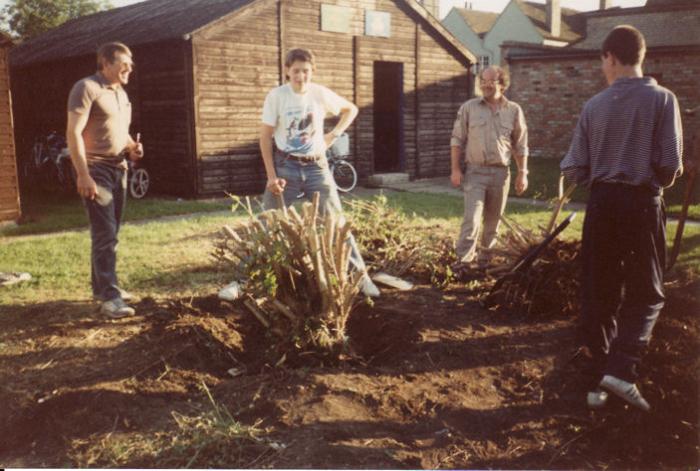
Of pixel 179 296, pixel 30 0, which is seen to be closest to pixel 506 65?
pixel 30 0

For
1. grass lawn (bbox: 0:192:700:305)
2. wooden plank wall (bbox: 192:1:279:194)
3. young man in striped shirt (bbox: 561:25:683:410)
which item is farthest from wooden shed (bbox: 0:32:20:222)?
young man in striped shirt (bbox: 561:25:683:410)

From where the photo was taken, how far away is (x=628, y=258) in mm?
3742

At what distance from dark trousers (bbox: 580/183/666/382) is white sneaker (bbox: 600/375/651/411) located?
0.04m

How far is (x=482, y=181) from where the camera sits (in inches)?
237

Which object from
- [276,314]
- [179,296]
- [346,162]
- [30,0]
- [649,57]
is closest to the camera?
[276,314]

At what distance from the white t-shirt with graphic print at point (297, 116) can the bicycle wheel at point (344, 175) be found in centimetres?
921

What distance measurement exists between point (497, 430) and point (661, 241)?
142 centimetres

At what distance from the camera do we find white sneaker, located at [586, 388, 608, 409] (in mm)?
3678

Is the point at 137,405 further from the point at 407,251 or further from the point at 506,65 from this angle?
the point at 506,65

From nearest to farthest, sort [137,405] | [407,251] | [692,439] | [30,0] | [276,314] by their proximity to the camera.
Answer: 1. [692,439]
2. [137,405]
3. [276,314]
4. [407,251]
5. [30,0]

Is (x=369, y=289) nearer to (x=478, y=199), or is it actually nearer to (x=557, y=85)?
(x=478, y=199)

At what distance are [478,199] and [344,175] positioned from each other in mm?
9172

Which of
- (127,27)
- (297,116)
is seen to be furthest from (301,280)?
→ (127,27)

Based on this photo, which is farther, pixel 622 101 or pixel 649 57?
pixel 649 57
